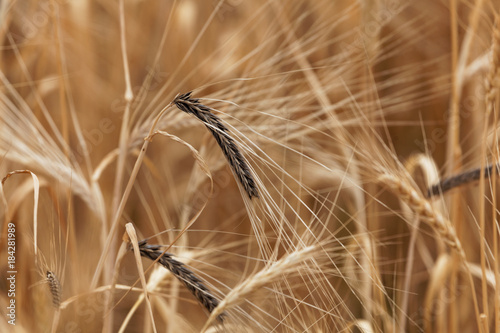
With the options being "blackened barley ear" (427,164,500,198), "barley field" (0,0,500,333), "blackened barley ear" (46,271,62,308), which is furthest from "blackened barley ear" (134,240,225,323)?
"blackened barley ear" (427,164,500,198)

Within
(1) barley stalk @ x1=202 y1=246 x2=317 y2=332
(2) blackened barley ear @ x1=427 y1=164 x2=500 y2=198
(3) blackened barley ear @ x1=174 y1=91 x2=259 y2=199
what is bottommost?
(1) barley stalk @ x1=202 y1=246 x2=317 y2=332

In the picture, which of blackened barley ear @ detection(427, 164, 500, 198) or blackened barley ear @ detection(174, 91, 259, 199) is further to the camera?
blackened barley ear @ detection(427, 164, 500, 198)

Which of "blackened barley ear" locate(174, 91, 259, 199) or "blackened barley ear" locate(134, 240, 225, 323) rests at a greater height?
"blackened barley ear" locate(174, 91, 259, 199)

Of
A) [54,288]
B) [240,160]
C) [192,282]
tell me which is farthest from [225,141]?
[54,288]

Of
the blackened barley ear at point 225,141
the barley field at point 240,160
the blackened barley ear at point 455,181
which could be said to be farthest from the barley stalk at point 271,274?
the blackened barley ear at point 455,181

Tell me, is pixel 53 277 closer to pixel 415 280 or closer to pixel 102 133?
pixel 102 133

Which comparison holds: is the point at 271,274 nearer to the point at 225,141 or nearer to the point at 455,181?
the point at 225,141

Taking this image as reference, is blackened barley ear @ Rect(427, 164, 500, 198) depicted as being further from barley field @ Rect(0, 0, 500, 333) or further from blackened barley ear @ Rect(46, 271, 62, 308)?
blackened barley ear @ Rect(46, 271, 62, 308)

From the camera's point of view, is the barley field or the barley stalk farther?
the barley field

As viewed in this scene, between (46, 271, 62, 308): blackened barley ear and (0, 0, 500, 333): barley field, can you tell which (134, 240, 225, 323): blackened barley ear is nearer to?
(0, 0, 500, 333): barley field
